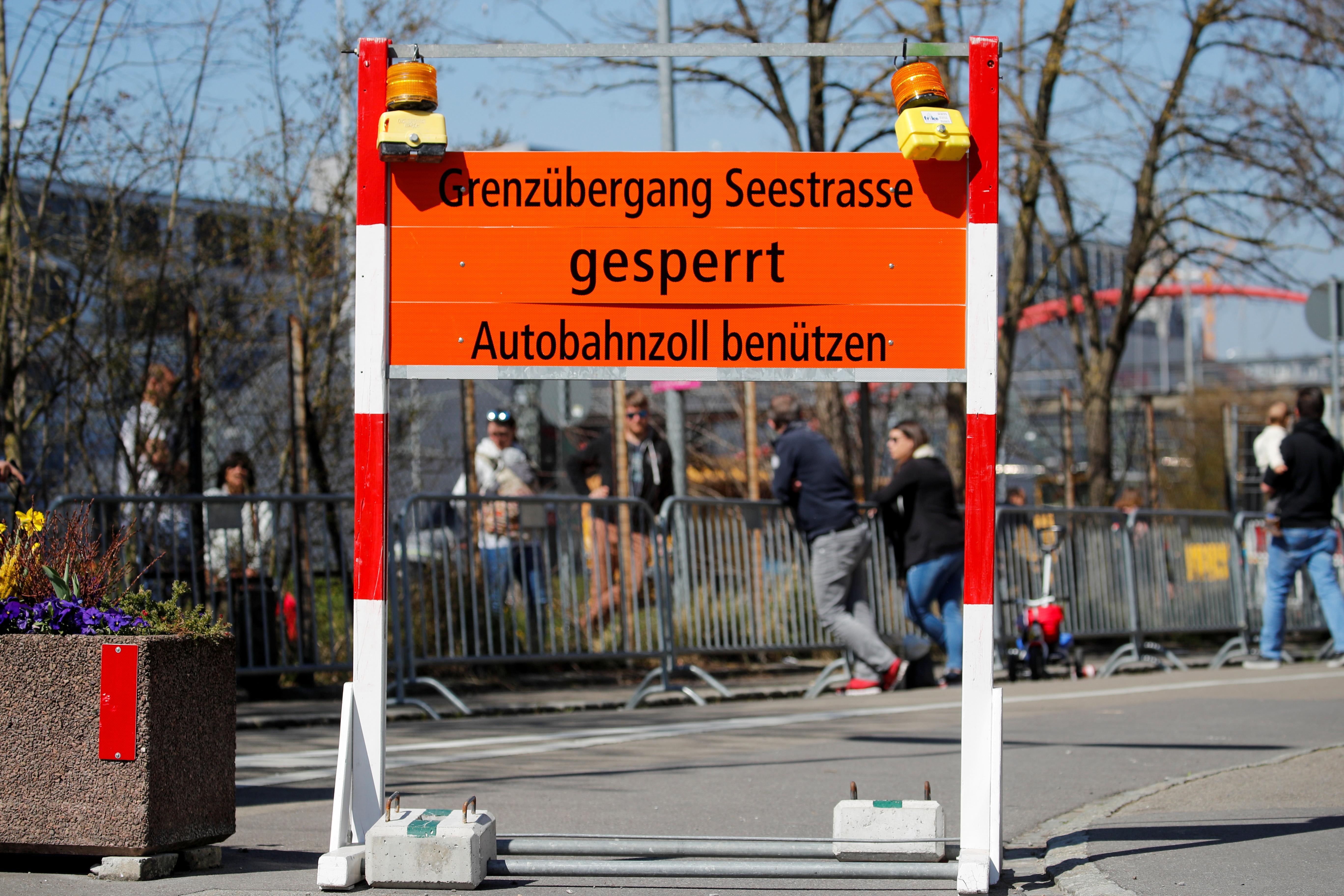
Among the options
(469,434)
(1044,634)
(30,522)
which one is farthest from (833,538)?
(30,522)

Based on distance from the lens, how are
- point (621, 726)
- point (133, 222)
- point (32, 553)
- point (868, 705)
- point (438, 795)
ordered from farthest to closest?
point (133, 222) < point (868, 705) < point (621, 726) < point (438, 795) < point (32, 553)

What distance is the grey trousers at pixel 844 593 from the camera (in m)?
10.2

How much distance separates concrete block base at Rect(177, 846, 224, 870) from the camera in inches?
177

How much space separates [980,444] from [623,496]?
8.35 metres

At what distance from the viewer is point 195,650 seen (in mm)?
4531

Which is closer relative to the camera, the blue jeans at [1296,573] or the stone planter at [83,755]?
the stone planter at [83,755]

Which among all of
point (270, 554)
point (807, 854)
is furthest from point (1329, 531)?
point (807, 854)

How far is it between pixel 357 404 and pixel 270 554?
18.0 feet

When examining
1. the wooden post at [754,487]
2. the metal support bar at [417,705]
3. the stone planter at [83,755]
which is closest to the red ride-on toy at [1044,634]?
the wooden post at [754,487]

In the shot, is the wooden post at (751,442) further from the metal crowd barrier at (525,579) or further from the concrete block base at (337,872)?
the concrete block base at (337,872)

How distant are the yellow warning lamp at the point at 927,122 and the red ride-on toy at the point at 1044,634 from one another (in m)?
7.65

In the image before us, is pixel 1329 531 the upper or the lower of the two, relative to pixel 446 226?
lower

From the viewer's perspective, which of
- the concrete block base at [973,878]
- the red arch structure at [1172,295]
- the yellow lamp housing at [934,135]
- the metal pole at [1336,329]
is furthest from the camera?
the red arch structure at [1172,295]

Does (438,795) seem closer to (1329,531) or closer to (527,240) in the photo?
(527,240)
